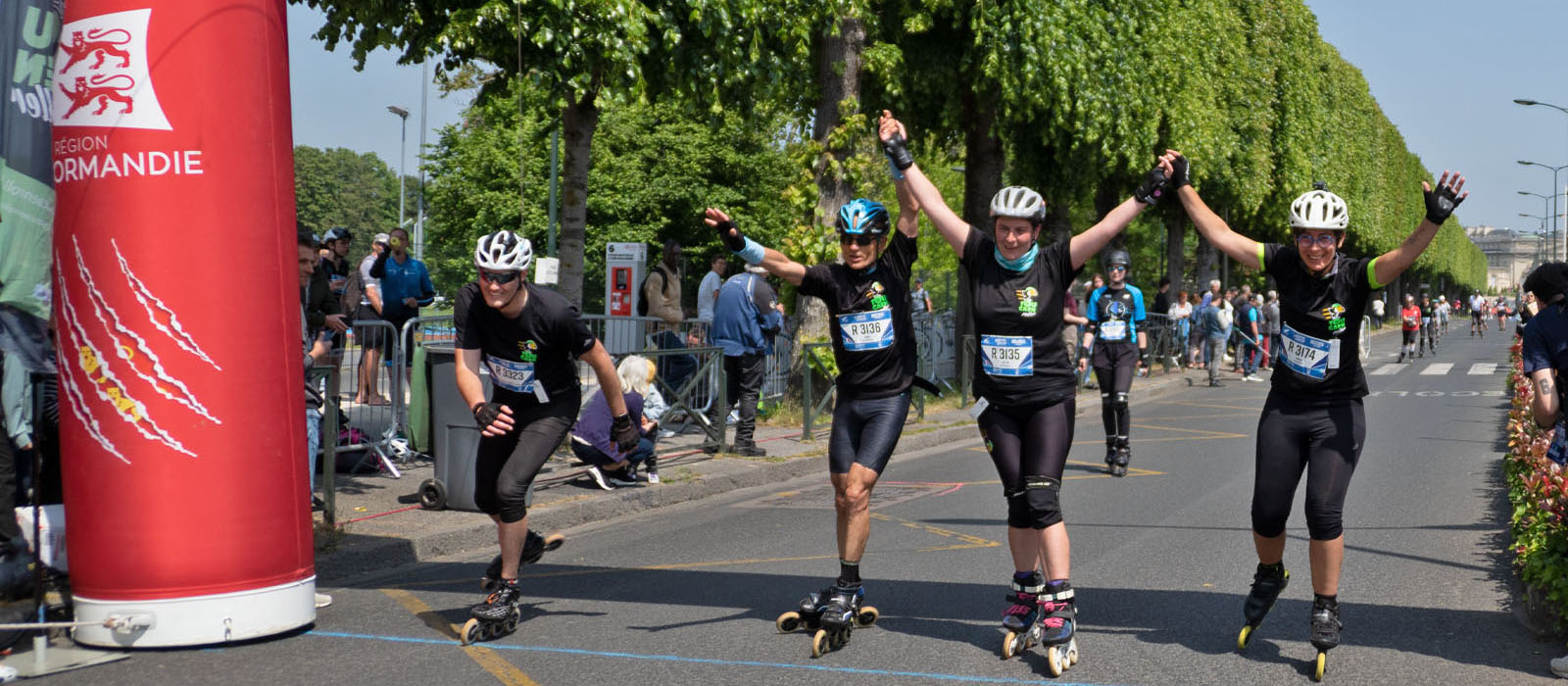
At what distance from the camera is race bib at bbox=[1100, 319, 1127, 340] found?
12438 mm

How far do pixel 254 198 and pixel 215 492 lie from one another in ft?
4.08

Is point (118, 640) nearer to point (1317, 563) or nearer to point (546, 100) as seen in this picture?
point (1317, 563)

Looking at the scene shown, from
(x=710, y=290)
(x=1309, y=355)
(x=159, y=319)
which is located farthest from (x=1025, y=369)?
(x=710, y=290)

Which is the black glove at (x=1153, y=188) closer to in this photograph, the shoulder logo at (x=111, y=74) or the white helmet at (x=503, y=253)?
the white helmet at (x=503, y=253)

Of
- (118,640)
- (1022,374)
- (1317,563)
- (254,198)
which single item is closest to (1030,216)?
(1022,374)

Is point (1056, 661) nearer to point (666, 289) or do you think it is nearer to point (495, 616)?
point (495, 616)

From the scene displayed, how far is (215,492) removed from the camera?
586cm

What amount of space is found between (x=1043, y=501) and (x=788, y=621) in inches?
47.3

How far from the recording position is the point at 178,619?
18.9ft

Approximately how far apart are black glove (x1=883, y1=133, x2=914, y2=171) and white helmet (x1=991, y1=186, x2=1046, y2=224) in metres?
0.40

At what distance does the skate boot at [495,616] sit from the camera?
586 cm

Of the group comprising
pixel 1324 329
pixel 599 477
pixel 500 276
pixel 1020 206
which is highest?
pixel 1020 206

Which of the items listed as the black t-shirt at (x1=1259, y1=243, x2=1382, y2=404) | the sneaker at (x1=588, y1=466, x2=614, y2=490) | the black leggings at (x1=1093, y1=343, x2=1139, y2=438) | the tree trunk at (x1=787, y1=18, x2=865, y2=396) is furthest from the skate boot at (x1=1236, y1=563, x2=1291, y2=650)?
the tree trunk at (x1=787, y1=18, x2=865, y2=396)

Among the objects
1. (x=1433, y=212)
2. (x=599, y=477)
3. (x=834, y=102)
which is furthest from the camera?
(x=834, y=102)
